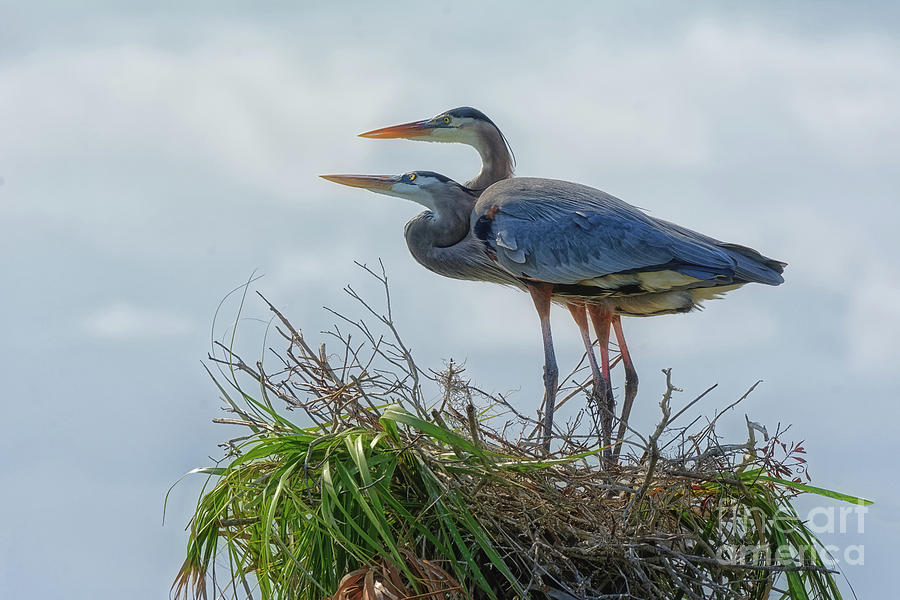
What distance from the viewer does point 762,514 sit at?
4.12 metres

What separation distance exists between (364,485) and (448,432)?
323mm

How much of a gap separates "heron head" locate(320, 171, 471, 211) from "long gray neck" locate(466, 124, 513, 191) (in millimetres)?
316

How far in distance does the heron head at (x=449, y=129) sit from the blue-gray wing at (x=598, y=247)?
2.42 ft

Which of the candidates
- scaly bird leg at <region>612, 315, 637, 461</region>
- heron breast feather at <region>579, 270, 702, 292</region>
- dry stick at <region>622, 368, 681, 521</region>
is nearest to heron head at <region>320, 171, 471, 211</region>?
heron breast feather at <region>579, 270, 702, 292</region>

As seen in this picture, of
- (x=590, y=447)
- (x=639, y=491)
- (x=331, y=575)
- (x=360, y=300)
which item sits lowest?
(x=331, y=575)

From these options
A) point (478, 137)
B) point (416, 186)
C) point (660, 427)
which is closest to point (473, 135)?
point (478, 137)

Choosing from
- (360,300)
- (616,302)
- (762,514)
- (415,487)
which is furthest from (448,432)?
(616,302)

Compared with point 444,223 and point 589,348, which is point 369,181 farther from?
point 589,348

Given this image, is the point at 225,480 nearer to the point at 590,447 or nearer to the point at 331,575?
the point at 331,575

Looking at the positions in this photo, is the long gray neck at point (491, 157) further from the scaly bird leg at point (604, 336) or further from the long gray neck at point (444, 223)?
the scaly bird leg at point (604, 336)

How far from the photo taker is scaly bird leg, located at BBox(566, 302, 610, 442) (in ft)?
17.7

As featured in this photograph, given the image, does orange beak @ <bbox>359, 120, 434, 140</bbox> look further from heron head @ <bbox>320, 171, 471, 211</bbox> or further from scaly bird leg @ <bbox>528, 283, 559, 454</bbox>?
scaly bird leg @ <bbox>528, 283, 559, 454</bbox>

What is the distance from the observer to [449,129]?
5.99 meters

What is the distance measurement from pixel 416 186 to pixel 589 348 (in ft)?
3.85
